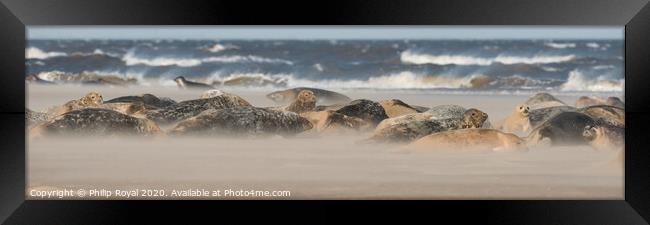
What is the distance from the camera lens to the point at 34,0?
7965mm

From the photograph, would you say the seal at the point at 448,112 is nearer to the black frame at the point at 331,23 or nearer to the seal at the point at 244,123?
the black frame at the point at 331,23

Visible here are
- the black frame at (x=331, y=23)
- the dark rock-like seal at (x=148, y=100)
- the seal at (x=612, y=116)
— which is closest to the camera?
the black frame at (x=331, y=23)

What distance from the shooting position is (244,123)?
320 inches

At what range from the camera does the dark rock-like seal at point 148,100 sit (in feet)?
26.9

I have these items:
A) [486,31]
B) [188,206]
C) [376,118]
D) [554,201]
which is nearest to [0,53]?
[188,206]

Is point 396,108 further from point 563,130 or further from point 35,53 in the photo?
point 35,53

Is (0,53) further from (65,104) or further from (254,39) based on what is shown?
(254,39)

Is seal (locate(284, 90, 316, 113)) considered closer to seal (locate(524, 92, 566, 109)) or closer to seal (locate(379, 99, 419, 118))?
seal (locate(379, 99, 419, 118))

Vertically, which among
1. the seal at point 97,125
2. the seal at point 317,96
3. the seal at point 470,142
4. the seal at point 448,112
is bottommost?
the seal at point 470,142

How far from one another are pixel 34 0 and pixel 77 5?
34cm

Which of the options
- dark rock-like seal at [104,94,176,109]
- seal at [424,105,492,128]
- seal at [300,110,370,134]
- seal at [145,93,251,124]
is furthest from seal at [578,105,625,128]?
dark rock-like seal at [104,94,176,109]

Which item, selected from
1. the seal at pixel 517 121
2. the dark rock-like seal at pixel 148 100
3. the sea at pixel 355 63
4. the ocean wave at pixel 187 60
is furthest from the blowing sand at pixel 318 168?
the ocean wave at pixel 187 60

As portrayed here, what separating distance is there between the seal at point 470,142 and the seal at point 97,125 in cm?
215

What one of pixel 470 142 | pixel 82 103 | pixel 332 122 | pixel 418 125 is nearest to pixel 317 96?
pixel 332 122
